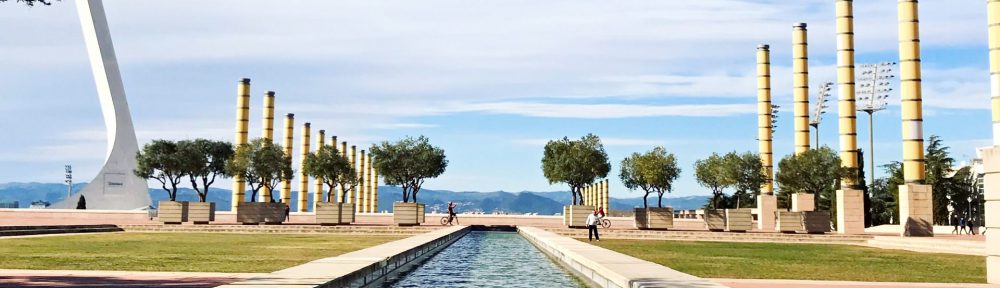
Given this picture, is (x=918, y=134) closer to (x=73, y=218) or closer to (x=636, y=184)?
(x=636, y=184)

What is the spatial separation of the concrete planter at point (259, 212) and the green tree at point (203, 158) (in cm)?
465

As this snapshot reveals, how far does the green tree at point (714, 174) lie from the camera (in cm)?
4962

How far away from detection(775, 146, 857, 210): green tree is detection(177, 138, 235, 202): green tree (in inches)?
1141

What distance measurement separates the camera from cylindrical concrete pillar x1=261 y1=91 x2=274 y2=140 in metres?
62.1

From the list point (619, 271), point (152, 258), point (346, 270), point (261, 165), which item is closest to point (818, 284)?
point (619, 271)

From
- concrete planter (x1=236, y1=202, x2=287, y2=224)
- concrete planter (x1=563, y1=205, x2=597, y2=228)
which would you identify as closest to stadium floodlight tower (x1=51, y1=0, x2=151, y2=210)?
concrete planter (x1=236, y1=202, x2=287, y2=224)

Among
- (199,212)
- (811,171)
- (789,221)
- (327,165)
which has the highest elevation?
(327,165)

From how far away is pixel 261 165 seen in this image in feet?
172

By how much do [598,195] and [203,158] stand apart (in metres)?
59.3

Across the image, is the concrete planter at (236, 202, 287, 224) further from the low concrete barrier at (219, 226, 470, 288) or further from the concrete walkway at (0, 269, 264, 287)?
the concrete walkway at (0, 269, 264, 287)

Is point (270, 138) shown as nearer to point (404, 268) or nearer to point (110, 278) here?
point (404, 268)

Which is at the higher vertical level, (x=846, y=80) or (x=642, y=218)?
(x=846, y=80)

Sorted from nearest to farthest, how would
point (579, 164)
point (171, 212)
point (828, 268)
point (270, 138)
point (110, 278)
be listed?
point (110, 278)
point (828, 268)
point (171, 212)
point (579, 164)
point (270, 138)

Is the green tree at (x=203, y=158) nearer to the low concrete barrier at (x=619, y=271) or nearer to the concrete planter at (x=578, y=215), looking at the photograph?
the concrete planter at (x=578, y=215)
